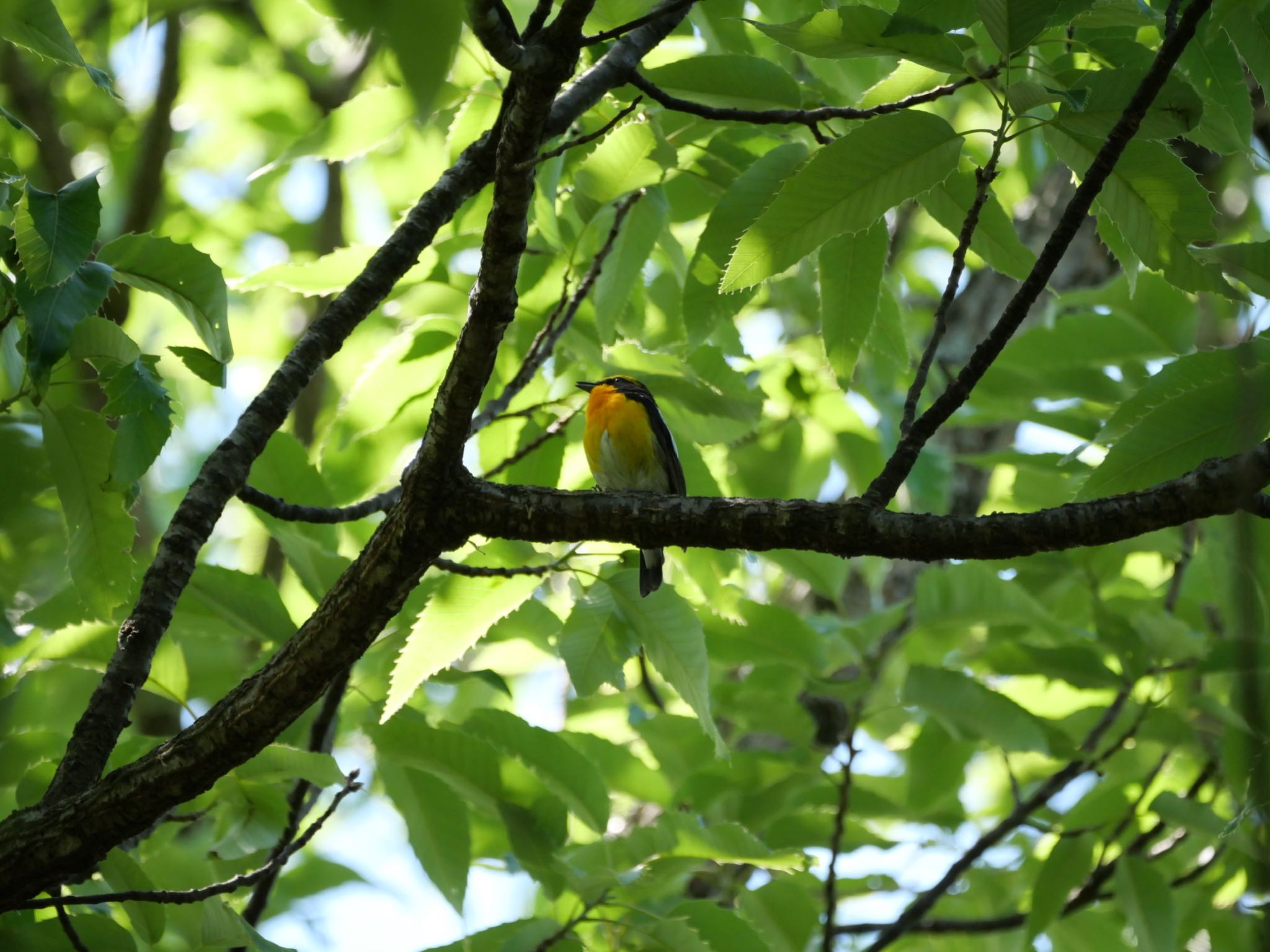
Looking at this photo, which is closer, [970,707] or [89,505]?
[89,505]

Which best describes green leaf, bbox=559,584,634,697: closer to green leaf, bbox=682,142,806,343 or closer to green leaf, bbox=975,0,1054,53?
green leaf, bbox=682,142,806,343

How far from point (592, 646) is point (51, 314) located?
5.11 ft

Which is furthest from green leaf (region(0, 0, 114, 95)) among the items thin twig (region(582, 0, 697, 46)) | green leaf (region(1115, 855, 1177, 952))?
green leaf (region(1115, 855, 1177, 952))

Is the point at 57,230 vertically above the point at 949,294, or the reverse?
the point at 57,230

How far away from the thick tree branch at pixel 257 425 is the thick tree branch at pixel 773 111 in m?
0.35

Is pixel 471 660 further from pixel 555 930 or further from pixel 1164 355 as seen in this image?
pixel 1164 355

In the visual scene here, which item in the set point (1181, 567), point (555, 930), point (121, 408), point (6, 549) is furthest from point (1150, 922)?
point (6, 549)

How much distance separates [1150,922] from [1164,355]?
206 centimetres

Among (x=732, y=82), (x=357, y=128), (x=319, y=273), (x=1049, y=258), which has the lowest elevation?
(x=1049, y=258)

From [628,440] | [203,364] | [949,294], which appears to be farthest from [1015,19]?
[628,440]

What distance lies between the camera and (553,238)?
314cm

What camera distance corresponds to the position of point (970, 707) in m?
3.62

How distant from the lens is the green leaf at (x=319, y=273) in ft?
10.5

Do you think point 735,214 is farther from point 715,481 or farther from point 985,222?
point 715,481
